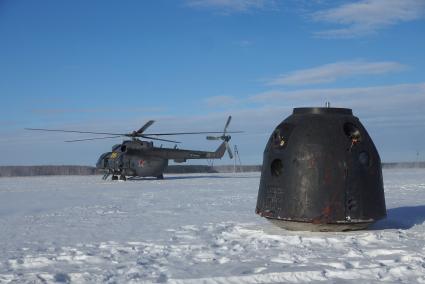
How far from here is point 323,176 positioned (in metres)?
7.96

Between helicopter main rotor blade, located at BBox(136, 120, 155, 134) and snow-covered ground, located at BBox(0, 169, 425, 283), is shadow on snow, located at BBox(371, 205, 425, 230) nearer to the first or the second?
snow-covered ground, located at BBox(0, 169, 425, 283)

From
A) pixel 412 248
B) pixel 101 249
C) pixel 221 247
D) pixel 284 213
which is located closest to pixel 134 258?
pixel 101 249

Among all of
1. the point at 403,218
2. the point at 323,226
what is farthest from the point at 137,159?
the point at 323,226

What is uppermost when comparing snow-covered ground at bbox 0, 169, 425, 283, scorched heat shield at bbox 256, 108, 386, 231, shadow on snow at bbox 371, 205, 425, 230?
scorched heat shield at bbox 256, 108, 386, 231

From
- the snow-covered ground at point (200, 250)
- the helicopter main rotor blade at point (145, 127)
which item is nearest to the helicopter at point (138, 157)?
the helicopter main rotor blade at point (145, 127)

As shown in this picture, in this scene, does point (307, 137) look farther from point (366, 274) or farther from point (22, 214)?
point (22, 214)

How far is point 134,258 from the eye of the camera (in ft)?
21.7

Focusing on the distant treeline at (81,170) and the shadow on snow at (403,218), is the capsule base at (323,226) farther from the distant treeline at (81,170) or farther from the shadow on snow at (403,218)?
the distant treeline at (81,170)

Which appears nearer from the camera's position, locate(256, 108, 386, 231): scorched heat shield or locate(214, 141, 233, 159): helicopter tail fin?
locate(256, 108, 386, 231): scorched heat shield

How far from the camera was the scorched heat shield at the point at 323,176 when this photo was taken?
793 centimetres

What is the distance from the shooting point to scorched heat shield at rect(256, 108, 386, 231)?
793cm

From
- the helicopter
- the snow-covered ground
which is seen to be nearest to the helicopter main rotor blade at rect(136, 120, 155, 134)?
the helicopter

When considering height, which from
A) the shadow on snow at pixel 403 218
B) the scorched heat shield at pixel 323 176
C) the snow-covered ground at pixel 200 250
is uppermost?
the scorched heat shield at pixel 323 176

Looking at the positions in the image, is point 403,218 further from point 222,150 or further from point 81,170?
point 81,170
